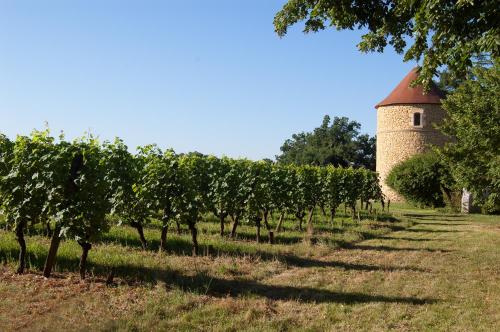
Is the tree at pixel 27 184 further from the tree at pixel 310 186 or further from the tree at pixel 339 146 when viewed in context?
the tree at pixel 339 146

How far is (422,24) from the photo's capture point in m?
6.22

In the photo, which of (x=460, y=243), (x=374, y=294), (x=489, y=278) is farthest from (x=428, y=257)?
(x=374, y=294)

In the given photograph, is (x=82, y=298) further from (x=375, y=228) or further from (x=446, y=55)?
(x=375, y=228)

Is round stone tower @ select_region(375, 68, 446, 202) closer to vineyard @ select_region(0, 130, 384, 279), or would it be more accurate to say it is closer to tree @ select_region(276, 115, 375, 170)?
tree @ select_region(276, 115, 375, 170)

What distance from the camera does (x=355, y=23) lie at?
7.94 meters

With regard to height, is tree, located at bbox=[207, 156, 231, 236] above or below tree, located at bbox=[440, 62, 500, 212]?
below

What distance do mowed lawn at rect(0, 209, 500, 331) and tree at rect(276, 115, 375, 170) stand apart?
41.7 m

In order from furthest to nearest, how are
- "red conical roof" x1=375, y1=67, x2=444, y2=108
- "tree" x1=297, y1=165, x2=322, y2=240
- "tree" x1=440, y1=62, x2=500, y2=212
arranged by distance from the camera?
1. "red conical roof" x1=375, y1=67, x2=444, y2=108
2. "tree" x1=297, y1=165, x2=322, y2=240
3. "tree" x1=440, y1=62, x2=500, y2=212

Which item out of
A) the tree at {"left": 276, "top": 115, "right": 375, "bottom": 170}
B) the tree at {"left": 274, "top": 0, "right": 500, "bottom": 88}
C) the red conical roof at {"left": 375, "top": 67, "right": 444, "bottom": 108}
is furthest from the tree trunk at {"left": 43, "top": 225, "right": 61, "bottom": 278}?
the tree at {"left": 276, "top": 115, "right": 375, "bottom": 170}

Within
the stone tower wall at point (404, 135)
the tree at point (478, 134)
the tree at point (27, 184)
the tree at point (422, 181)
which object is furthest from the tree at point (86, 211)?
the stone tower wall at point (404, 135)

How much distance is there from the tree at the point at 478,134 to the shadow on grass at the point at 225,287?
9.53 metres

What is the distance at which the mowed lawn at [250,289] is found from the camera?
20.5 ft

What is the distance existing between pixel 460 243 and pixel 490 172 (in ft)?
10.2

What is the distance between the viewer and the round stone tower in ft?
126
